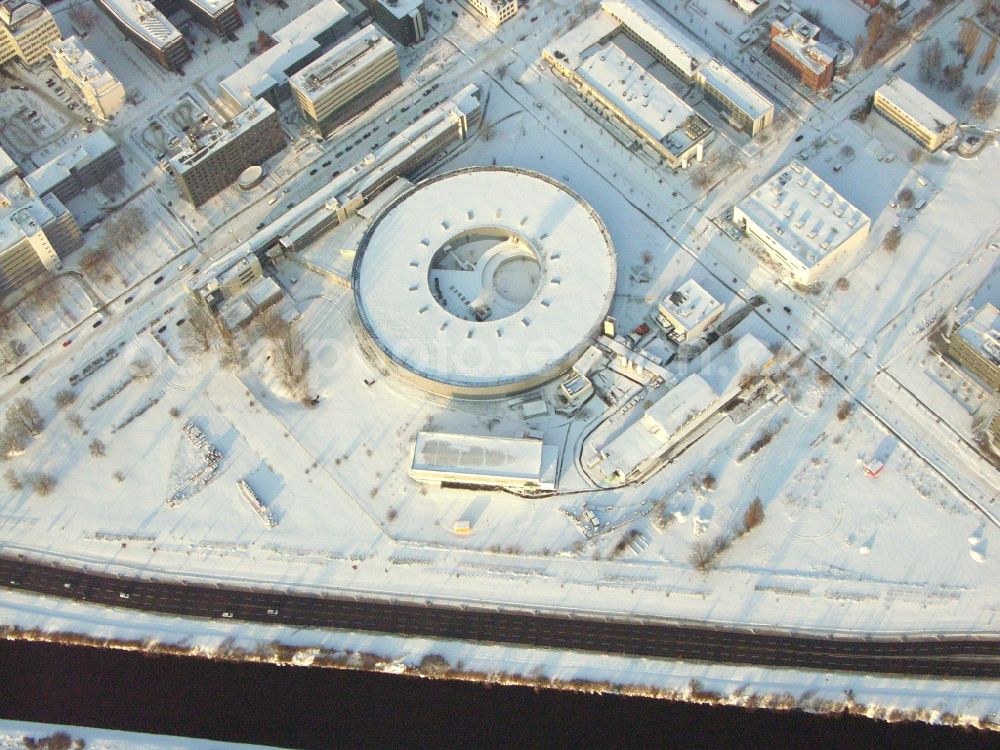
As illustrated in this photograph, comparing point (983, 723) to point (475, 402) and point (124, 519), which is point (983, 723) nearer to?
point (475, 402)

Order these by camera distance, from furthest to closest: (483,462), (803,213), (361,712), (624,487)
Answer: (803,213)
(624,487)
(483,462)
(361,712)

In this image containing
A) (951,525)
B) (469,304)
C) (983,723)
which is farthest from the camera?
(469,304)

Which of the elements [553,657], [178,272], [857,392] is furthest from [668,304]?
[178,272]

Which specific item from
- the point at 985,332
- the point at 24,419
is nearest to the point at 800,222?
the point at 985,332

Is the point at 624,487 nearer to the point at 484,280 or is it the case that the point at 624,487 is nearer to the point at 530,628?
the point at 530,628

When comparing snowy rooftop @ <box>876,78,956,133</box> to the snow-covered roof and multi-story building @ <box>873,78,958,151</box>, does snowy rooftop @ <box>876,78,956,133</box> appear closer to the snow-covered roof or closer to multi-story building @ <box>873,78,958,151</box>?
multi-story building @ <box>873,78,958,151</box>

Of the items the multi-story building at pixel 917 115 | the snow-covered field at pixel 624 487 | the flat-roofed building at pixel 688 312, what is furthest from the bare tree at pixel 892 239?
the flat-roofed building at pixel 688 312

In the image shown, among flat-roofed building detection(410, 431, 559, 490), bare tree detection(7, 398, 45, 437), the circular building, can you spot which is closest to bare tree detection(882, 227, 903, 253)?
the circular building
